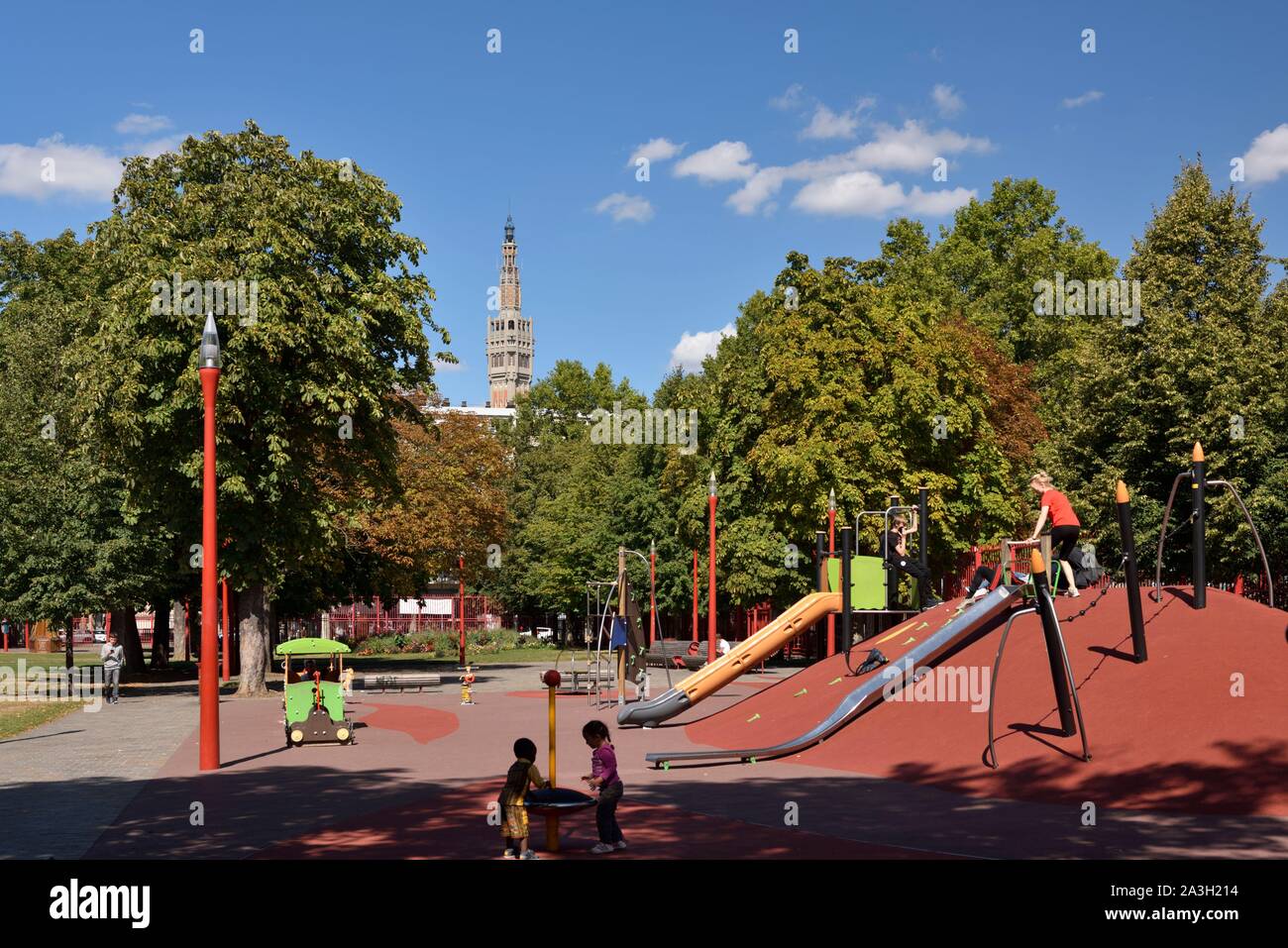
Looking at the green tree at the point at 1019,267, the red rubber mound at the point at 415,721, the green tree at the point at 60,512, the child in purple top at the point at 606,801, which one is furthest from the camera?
the green tree at the point at 1019,267

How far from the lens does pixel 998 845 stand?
11.5 metres

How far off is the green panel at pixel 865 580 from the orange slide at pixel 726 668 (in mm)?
423

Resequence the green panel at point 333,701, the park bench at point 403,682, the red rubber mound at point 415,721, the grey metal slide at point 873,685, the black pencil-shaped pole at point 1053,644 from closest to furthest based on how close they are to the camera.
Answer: the black pencil-shaped pole at point 1053,644 < the grey metal slide at point 873,685 < the green panel at point 333,701 < the red rubber mound at point 415,721 < the park bench at point 403,682

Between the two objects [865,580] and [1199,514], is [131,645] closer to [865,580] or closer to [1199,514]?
[865,580]

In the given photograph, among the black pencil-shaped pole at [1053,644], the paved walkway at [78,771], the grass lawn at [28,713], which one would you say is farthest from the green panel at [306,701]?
the black pencil-shaped pole at [1053,644]

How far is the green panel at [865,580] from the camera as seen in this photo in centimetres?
2452

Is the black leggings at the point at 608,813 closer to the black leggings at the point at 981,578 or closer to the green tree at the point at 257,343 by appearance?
the black leggings at the point at 981,578

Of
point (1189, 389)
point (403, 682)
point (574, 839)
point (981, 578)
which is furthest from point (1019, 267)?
point (574, 839)

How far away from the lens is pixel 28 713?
28.5 m

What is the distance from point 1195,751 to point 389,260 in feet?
88.9

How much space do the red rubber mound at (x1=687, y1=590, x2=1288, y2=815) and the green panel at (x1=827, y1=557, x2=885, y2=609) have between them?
11.7ft

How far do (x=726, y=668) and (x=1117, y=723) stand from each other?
8.71 meters
